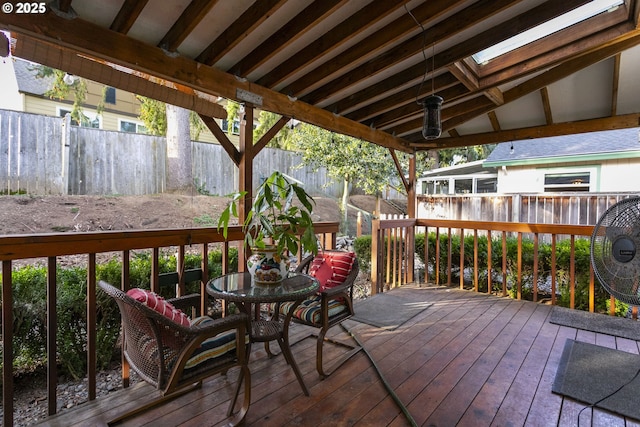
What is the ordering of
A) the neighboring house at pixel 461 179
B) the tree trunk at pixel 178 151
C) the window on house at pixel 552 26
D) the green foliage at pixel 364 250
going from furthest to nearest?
the neighboring house at pixel 461 179 → the tree trunk at pixel 178 151 → the green foliage at pixel 364 250 → the window on house at pixel 552 26

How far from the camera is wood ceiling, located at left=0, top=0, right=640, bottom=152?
2062mm

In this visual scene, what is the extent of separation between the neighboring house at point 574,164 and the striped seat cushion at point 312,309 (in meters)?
5.84

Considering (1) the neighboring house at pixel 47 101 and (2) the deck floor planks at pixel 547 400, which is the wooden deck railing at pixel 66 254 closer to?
(2) the deck floor planks at pixel 547 400

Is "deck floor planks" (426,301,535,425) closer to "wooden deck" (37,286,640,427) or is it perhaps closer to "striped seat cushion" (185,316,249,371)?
"wooden deck" (37,286,640,427)

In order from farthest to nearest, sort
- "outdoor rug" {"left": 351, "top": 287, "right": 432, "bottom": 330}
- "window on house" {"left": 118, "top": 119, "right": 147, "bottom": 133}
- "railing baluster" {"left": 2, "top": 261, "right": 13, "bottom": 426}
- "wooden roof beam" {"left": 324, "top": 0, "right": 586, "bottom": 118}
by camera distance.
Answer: "window on house" {"left": 118, "top": 119, "right": 147, "bottom": 133}, "outdoor rug" {"left": 351, "top": 287, "right": 432, "bottom": 330}, "wooden roof beam" {"left": 324, "top": 0, "right": 586, "bottom": 118}, "railing baluster" {"left": 2, "top": 261, "right": 13, "bottom": 426}

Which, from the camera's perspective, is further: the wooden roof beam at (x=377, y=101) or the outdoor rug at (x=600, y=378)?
the wooden roof beam at (x=377, y=101)

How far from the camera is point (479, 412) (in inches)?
71.4

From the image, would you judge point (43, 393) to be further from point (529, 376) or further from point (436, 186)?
point (436, 186)

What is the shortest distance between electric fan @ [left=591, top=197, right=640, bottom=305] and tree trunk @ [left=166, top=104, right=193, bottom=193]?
7.50 meters

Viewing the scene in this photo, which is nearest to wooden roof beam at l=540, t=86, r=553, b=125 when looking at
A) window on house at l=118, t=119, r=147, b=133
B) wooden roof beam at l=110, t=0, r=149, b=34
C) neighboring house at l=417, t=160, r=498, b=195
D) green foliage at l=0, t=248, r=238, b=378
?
wooden roof beam at l=110, t=0, r=149, b=34

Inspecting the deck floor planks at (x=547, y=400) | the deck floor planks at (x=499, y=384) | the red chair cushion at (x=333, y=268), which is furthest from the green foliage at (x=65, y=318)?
the deck floor planks at (x=547, y=400)

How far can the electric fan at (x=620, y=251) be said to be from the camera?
1830 millimetres

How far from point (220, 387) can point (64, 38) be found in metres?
2.36

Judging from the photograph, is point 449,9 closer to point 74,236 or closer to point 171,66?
point 171,66
